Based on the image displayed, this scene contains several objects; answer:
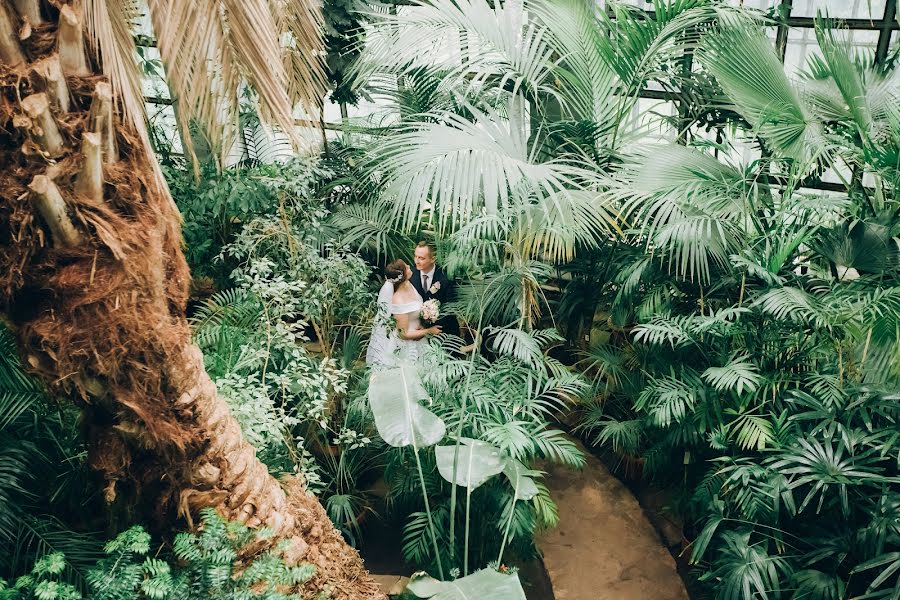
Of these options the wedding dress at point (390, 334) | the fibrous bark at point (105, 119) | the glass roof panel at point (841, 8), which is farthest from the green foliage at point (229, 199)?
the glass roof panel at point (841, 8)

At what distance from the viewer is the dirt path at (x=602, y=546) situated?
3.90 meters

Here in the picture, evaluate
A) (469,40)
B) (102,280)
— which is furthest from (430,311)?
(102,280)

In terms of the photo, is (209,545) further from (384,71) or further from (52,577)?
(384,71)

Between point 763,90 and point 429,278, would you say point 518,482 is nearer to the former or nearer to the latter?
point 429,278

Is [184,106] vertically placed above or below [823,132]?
above

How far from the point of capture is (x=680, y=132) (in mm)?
4453

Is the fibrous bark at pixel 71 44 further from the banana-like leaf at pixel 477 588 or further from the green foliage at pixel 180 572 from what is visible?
the banana-like leaf at pixel 477 588

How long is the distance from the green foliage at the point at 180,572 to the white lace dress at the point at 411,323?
70.0 inches

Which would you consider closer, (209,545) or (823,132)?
(209,545)

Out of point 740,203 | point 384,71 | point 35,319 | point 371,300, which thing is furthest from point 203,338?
point 740,203

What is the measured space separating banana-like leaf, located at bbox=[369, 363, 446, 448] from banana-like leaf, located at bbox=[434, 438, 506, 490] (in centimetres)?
9

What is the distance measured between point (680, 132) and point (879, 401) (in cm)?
207

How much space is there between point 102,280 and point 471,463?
1810mm

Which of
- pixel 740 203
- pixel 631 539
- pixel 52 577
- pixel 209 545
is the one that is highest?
pixel 740 203
